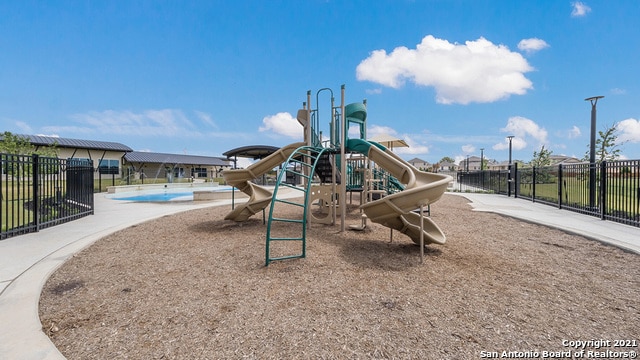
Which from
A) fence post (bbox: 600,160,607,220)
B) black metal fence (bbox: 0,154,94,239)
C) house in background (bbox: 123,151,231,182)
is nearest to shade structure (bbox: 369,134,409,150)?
fence post (bbox: 600,160,607,220)

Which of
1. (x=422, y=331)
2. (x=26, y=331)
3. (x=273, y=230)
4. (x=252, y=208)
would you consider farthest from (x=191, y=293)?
(x=252, y=208)

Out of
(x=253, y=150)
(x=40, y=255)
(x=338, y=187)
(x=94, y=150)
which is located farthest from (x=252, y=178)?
(x=94, y=150)

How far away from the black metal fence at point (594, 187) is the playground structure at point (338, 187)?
609 centimetres

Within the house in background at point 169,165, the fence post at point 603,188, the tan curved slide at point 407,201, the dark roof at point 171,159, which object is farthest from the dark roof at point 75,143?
the fence post at point 603,188

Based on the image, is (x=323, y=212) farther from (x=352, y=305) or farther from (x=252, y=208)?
(x=352, y=305)

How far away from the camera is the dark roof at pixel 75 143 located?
27891 mm

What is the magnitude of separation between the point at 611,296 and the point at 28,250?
8.98 m

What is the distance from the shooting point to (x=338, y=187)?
7922mm

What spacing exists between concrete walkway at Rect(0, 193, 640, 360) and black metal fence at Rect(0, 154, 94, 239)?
31 centimetres

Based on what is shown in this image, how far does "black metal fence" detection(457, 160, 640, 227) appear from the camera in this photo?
8.12 m

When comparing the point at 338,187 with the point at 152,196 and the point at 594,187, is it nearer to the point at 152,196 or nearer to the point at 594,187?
the point at 594,187

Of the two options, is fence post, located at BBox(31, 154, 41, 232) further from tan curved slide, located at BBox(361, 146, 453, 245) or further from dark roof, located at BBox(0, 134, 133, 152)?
dark roof, located at BBox(0, 134, 133, 152)

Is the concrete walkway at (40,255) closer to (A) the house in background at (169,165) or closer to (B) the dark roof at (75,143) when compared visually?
(B) the dark roof at (75,143)

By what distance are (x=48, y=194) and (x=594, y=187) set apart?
1661 centimetres
